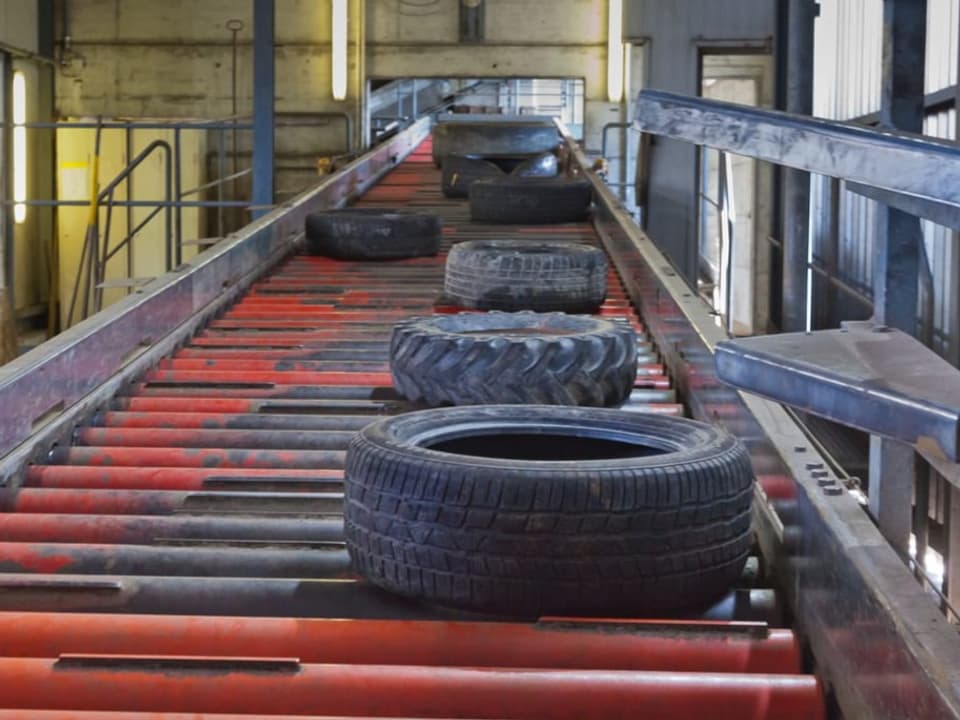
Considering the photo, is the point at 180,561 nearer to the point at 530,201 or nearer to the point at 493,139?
the point at 530,201

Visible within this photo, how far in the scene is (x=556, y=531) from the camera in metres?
2.08

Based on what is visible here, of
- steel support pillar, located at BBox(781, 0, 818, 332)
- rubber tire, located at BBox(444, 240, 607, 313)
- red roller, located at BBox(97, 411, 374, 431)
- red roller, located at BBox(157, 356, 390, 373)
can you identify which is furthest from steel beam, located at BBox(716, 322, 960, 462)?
steel support pillar, located at BBox(781, 0, 818, 332)

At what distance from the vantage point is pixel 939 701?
1.37 metres

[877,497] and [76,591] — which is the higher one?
[877,497]

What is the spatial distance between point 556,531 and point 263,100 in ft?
26.7

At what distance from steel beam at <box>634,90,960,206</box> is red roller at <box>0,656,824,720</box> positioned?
847 mm

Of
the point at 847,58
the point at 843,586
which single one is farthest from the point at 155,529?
the point at 847,58

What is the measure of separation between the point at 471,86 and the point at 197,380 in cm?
1538

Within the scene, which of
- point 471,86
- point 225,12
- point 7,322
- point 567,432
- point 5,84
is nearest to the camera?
point 567,432

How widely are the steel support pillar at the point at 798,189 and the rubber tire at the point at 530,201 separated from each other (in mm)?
1544

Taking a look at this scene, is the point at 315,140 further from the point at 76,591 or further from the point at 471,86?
the point at 76,591

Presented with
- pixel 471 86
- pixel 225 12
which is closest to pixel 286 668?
pixel 225 12

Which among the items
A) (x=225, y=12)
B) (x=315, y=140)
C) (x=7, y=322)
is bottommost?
(x=7, y=322)

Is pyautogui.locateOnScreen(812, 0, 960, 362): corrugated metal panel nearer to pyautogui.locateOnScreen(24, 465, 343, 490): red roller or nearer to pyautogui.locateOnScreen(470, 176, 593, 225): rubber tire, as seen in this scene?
pyautogui.locateOnScreen(470, 176, 593, 225): rubber tire
